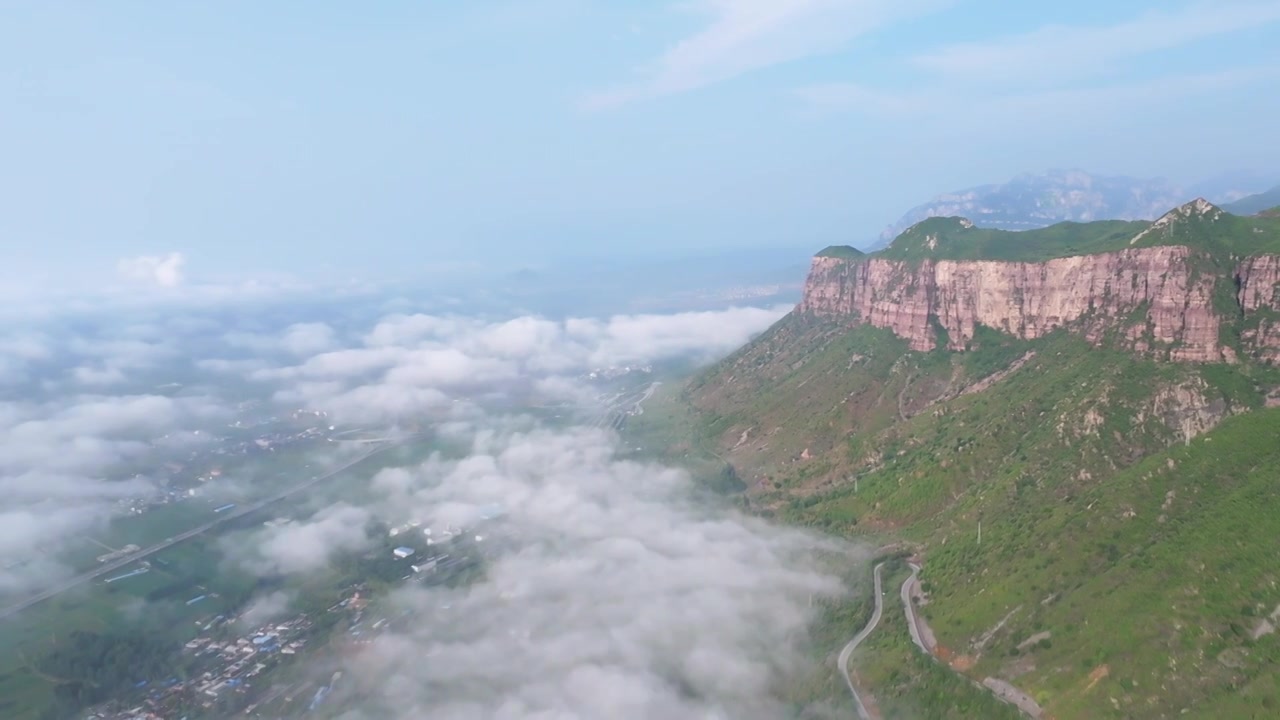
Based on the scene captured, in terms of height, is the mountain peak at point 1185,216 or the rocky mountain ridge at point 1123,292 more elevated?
the mountain peak at point 1185,216

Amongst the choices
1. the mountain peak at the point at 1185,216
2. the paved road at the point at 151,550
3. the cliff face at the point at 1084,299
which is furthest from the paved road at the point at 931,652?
the paved road at the point at 151,550

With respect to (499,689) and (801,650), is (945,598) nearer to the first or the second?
(801,650)

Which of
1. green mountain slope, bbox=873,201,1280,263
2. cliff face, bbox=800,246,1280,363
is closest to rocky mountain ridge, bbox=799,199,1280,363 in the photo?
cliff face, bbox=800,246,1280,363

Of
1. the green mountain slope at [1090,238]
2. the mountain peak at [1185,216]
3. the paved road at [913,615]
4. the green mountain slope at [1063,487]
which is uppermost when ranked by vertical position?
the mountain peak at [1185,216]

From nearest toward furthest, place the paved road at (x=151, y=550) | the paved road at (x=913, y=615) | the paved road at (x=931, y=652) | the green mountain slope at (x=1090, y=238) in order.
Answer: the paved road at (x=931, y=652)
the paved road at (x=913, y=615)
the green mountain slope at (x=1090, y=238)
the paved road at (x=151, y=550)

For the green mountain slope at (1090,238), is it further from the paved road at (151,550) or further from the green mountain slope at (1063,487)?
the paved road at (151,550)

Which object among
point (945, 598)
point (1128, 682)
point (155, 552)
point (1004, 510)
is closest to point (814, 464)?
point (1004, 510)

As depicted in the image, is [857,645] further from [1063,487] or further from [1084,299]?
[1084,299]

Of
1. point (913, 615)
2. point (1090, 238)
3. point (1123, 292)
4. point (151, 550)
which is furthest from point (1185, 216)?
point (151, 550)
